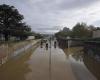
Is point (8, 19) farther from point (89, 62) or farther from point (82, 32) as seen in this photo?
point (89, 62)

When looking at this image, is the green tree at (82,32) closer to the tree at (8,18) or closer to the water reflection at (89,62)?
the tree at (8,18)

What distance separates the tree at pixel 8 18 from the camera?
48.7 meters

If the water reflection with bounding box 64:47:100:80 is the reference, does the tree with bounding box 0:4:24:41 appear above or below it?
above

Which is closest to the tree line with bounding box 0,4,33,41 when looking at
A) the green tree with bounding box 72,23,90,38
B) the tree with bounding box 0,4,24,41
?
the tree with bounding box 0,4,24,41

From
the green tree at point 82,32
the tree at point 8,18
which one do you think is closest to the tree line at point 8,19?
the tree at point 8,18

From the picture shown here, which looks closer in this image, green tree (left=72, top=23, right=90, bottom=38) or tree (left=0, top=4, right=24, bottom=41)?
tree (left=0, top=4, right=24, bottom=41)

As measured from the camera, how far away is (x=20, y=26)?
5359cm

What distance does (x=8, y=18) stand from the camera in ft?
164

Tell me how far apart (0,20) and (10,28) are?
2955 millimetres

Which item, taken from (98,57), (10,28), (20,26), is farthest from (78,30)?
(98,57)

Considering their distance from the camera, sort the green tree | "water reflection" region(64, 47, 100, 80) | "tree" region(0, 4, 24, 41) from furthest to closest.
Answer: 1. the green tree
2. "tree" region(0, 4, 24, 41)
3. "water reflection" region(64, 47, 100, 80)

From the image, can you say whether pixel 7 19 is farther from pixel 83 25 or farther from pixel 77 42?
pixel 83 25

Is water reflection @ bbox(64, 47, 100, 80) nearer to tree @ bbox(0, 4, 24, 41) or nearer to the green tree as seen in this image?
tree @ bbox(0, 4, 24, 41)

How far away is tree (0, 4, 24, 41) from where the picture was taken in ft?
160
